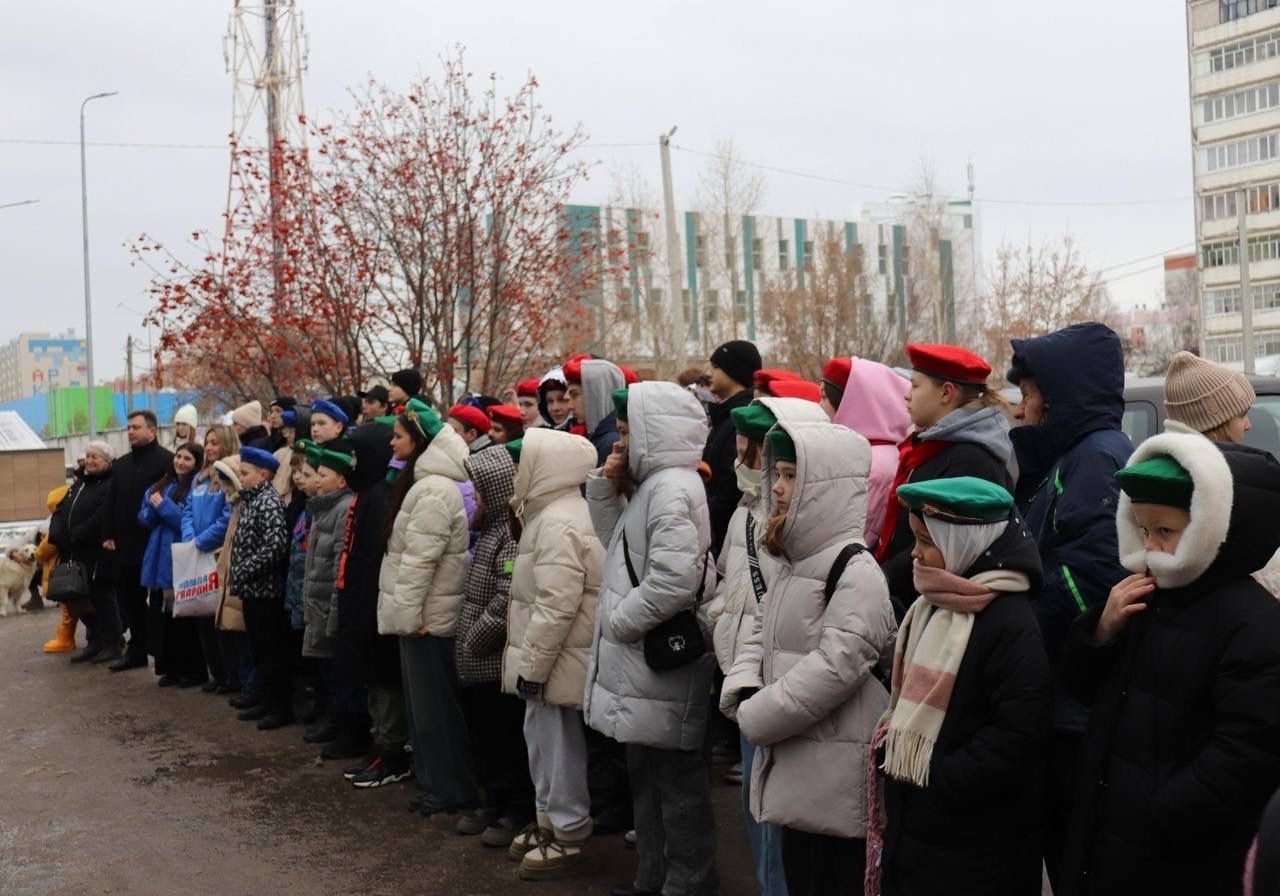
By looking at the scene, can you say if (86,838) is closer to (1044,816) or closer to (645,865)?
(645,865)

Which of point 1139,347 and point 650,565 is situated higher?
point 1139,347

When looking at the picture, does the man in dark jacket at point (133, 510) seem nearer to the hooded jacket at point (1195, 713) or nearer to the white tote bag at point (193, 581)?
the white tote bag at point (193, 581)

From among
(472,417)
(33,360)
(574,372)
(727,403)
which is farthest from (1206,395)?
(33,360)

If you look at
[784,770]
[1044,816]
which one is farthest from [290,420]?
[1044,816]

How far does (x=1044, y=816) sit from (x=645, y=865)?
2329 millimetres

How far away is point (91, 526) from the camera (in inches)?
525

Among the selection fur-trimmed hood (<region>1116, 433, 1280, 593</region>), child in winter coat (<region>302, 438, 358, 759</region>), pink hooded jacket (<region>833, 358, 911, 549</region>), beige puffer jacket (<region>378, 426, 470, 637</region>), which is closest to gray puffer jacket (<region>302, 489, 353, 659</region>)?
child in winter coat (<region>302, 438, 358, 759</region>)

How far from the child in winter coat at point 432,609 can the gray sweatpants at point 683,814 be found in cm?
197

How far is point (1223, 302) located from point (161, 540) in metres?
69.4

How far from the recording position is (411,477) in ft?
25.6

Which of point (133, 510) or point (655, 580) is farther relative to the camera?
point (133, 510)

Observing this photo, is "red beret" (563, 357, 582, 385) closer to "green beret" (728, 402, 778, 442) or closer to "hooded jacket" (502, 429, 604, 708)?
"hooded jacket" (502, 429, 604, 708)

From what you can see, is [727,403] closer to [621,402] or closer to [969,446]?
[621,402]

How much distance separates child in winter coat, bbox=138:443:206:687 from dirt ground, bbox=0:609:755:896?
45.0 inches
